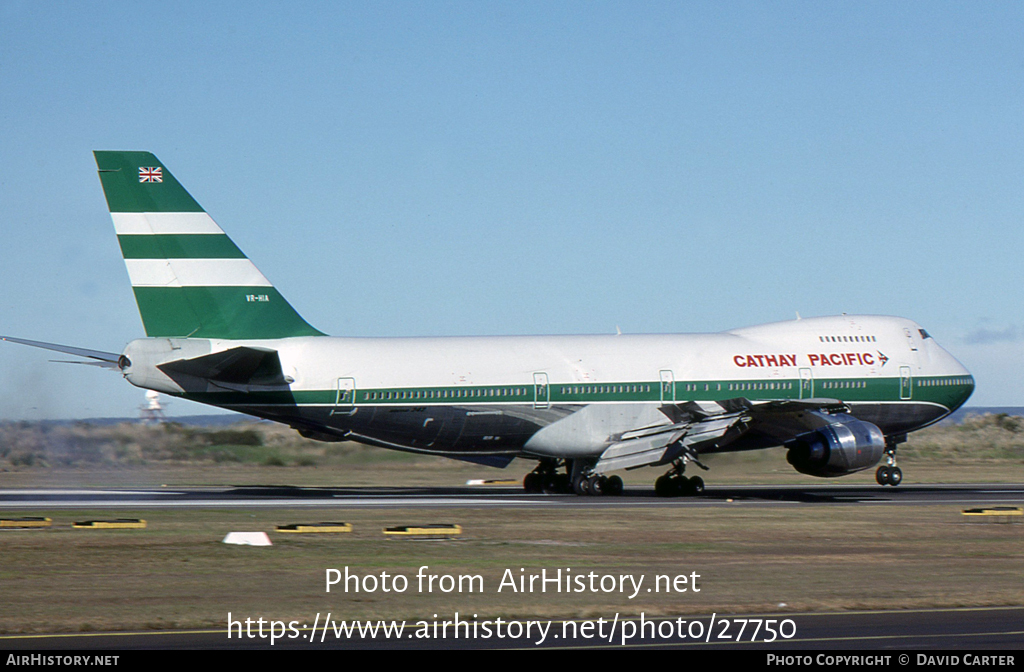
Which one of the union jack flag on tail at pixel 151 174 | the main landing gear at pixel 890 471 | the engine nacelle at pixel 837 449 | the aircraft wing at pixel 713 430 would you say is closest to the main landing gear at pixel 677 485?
the aircraft wing at pixel 713 430

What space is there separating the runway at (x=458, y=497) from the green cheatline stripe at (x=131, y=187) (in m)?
9.24

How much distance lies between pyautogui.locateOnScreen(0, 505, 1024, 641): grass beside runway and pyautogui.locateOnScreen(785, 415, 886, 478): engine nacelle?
177 inches

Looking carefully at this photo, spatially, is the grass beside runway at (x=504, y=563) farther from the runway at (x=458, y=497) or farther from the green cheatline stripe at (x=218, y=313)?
the green cheatline stripe at (x=218, y=313)

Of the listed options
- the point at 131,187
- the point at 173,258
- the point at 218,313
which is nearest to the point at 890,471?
the point at 218,313

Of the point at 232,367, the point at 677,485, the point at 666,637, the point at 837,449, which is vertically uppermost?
the point at 232,367

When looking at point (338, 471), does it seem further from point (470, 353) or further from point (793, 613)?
point (793, 613)

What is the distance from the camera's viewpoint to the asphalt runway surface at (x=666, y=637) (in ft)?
44.0

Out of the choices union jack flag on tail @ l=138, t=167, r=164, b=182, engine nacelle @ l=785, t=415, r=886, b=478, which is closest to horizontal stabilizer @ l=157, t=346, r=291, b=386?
union jack flag on tail @ l=138, t=167, r=164, b=182

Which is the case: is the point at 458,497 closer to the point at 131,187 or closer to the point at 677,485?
the point at 677,485

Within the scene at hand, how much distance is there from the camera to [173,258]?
38438mm

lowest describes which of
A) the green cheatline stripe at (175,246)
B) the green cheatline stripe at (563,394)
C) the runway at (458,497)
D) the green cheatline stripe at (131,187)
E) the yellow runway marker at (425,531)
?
the runway at (458,497)

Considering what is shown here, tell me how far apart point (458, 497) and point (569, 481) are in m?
4.76

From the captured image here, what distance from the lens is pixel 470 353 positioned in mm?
40969

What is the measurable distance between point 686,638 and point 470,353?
27.3 meters
